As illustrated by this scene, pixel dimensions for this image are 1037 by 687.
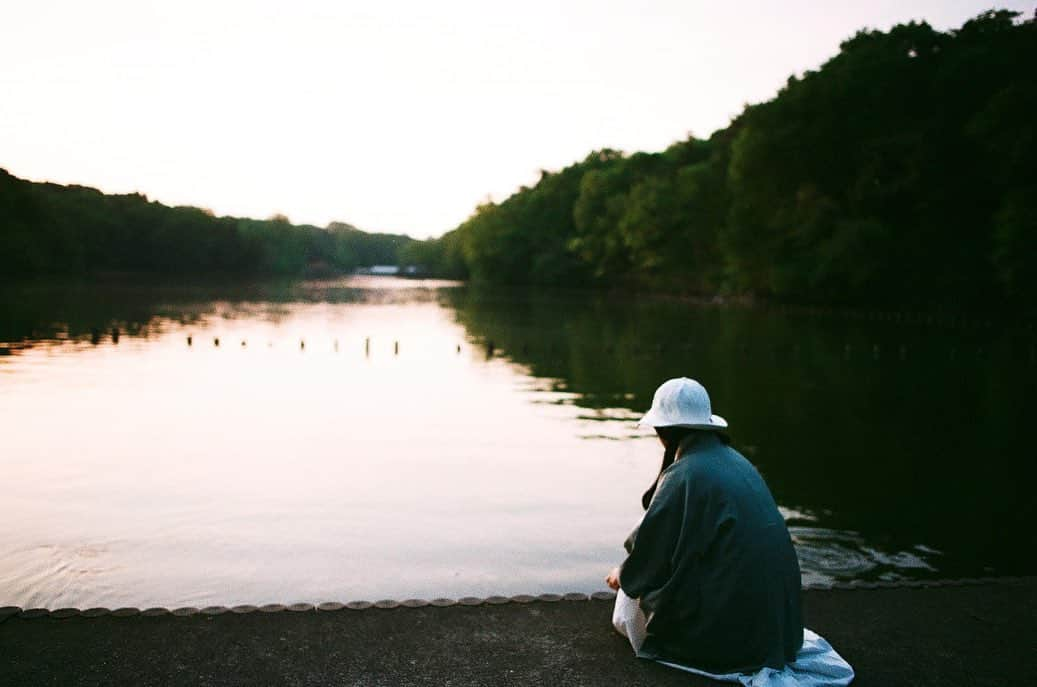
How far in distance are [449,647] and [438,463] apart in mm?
8613

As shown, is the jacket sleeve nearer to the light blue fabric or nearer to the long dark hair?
the long dark hair

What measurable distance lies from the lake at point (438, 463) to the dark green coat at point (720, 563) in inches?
145

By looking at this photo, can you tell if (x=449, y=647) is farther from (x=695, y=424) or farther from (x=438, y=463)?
(x=438, y=463)

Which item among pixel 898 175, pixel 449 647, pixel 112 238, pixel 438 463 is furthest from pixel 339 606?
pixel 112 238

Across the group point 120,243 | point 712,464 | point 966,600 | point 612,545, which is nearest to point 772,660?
point 712,464

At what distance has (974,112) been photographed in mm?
41875

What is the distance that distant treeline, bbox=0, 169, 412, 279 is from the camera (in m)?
86.1

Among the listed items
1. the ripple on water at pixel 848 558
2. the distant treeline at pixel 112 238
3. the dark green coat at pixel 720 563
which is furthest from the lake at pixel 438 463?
the distant treeline at pixel 112 238

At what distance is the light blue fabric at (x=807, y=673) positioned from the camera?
4.90 metres

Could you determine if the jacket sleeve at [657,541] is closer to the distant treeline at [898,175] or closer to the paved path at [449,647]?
the paved path at [449,647]

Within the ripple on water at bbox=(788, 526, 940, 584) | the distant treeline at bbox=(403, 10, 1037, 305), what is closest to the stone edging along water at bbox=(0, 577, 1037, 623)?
the ripple on water at bbox=(788, 526, 940, 584)

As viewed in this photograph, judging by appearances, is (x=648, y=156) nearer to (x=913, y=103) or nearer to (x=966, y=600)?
(x=913, y=103)

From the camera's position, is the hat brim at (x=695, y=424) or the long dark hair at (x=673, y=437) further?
the long dark hair at (x=673, y=437)

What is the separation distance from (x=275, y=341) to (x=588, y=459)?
2137 cm
